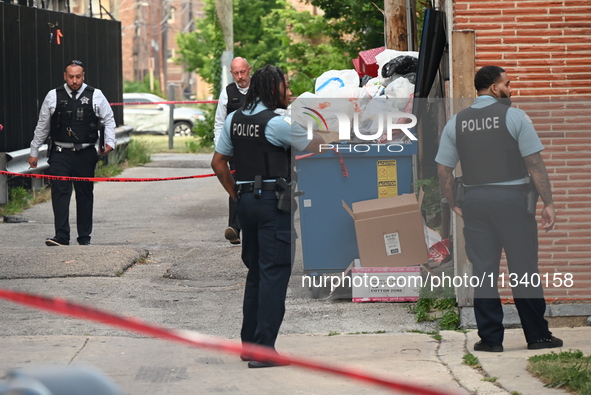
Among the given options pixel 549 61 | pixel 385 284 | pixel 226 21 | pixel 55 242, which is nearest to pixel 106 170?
pixel 226 21

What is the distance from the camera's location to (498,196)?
6324 millimetres

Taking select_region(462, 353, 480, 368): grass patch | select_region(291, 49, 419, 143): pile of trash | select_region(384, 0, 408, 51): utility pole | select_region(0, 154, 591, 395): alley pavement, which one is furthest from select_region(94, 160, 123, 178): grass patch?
select_region(462, 353, 480, 368): grass patch

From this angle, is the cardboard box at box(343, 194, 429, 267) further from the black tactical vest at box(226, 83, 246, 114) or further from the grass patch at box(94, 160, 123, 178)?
the grass patch at box(94, 160, 123, 178)

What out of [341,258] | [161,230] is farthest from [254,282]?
[161,230]

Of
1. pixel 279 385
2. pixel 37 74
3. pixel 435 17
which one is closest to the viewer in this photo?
pixel 279 385

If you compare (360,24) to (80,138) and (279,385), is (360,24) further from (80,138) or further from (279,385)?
(279,385)

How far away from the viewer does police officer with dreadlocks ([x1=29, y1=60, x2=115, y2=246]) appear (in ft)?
34.0

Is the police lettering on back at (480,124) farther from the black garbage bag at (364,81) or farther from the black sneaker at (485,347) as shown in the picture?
the black garbage bag at (364,81)

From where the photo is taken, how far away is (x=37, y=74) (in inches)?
576

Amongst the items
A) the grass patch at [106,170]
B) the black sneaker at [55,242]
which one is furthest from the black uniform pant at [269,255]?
the grass patch at [106,170]

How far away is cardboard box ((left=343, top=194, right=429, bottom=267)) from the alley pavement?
14.6 inches

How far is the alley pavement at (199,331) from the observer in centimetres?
579

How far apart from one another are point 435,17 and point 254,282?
2.79 m

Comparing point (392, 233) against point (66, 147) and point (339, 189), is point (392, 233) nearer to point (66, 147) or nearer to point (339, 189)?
point (339, 189)
